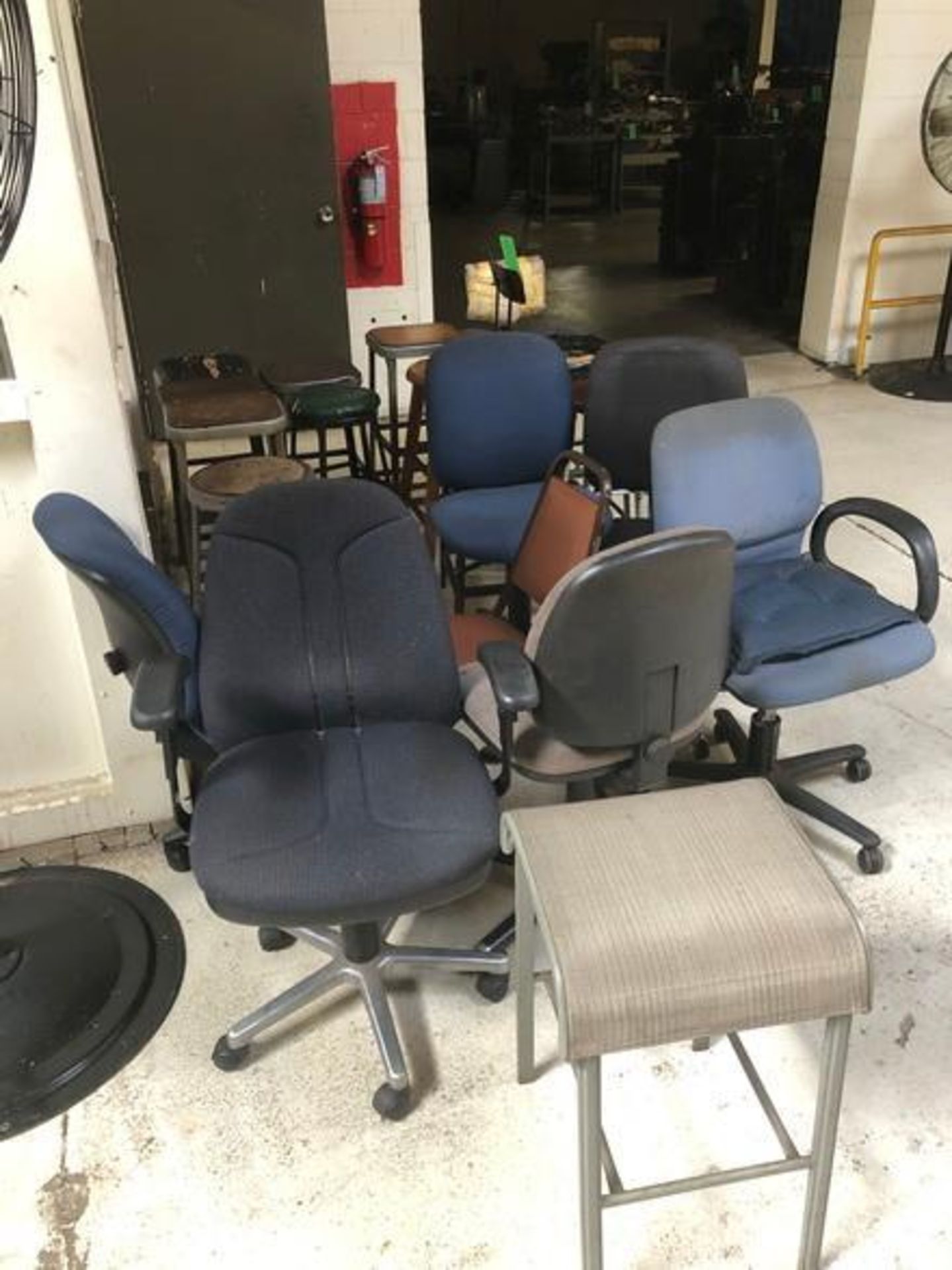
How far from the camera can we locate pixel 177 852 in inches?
87.7

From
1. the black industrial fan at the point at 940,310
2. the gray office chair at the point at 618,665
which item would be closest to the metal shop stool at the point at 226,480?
the gray office chair at the point at 618,665

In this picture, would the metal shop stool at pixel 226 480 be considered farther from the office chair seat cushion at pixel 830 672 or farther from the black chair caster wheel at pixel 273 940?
the office chair seat cushion at pixel 830 672

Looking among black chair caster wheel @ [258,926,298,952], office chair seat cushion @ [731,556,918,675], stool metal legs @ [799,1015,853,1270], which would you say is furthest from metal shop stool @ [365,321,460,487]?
stool metal legs @ [799,1015,853,1270]

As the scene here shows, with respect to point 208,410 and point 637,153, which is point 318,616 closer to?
point 208,410

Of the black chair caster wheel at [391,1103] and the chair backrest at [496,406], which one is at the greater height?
the chair backrest at [496,406]

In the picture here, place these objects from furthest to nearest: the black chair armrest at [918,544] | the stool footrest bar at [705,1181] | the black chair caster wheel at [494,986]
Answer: the black chair armrest at [918,544], the black chair caster wheel at [494,986], the stool footrest bar at [705,1181]

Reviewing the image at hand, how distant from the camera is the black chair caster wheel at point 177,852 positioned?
2.21 meters

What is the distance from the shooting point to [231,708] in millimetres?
1863

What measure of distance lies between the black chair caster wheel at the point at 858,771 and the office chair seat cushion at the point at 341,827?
46.5 inches

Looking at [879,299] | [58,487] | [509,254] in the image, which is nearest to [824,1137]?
[58,487]

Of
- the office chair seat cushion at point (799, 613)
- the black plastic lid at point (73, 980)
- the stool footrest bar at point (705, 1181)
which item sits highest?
the office chair seat cushion at point (799, 613)

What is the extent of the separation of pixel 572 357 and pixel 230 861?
96.7 inches

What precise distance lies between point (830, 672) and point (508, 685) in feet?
2.53

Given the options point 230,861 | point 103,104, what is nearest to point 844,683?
point 230,861
